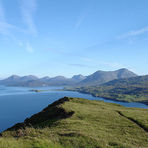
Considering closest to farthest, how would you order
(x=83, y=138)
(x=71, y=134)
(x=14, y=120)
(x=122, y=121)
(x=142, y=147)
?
1. (x=142, y=147)
2. (x=83, y=138)
3. (x=71, y=134)
4. (x=122, y=121)
5. (x=14, y=120)

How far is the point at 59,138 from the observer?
20375 millimetres

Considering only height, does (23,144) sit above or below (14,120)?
above

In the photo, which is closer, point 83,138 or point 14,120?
point 83,138

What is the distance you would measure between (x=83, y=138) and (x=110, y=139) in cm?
405

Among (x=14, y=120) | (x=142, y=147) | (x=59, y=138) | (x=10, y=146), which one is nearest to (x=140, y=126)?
(x=142, y=147)

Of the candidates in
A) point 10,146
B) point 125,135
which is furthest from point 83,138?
point 10,146

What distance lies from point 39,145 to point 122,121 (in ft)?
63.8

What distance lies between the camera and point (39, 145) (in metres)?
16.8

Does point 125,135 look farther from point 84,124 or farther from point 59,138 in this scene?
point 59,138

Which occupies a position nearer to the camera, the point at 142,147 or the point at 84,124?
the point at 142,147

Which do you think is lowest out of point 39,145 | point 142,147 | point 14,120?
point 14,120

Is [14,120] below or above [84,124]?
below

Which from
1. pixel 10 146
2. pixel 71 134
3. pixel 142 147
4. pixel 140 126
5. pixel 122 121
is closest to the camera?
pixel 10 146

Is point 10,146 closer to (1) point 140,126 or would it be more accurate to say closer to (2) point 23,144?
(2) point 23,144
